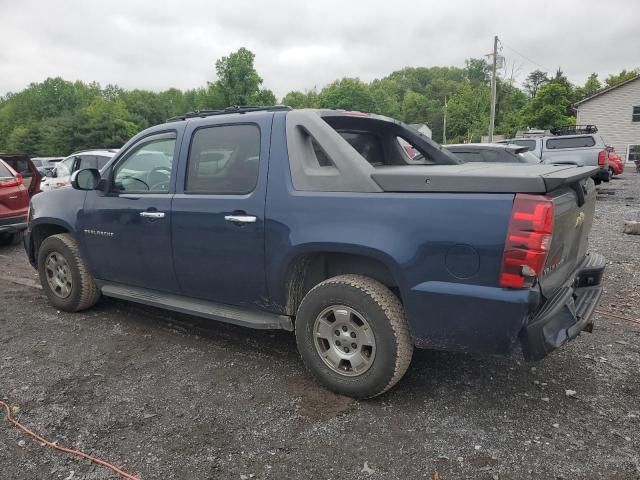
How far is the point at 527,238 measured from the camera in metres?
2.55

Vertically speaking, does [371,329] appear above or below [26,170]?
below

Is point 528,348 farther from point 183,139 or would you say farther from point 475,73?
point 475,73

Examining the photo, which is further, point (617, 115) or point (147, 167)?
point (617, 115)

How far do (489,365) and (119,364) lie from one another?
2.87 metres

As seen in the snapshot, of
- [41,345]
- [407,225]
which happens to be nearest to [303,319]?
[407,225]

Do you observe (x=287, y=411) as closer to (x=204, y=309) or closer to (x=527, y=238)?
(x=204, y=309)

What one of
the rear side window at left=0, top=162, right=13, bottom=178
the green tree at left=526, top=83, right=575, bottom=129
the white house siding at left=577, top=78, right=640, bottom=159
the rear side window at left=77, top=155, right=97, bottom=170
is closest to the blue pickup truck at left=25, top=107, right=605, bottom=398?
the rear side window at left=0, top=162, right=13, bottom=178

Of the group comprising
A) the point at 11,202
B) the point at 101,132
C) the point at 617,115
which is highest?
the point at 101,132

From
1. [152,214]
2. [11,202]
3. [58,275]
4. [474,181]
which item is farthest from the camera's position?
[11,202]

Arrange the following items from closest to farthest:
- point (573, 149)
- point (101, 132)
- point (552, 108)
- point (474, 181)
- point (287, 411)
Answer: point (474, 181)
point (287, 411)
point (573, 149)
point (552, 108)
point (101, 132)

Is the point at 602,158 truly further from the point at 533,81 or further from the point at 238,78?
the point at 533,81

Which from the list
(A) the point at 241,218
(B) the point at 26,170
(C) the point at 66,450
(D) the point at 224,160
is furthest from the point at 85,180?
(B) the point at 26,170

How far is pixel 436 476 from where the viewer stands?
250 cm

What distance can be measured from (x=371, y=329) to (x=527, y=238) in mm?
1074
